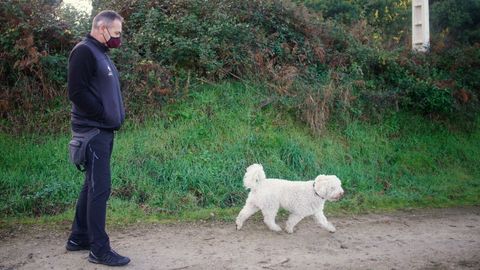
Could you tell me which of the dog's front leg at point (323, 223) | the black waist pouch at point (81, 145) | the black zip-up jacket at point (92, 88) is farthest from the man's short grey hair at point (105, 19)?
the dog's front leg at point (323, 223)

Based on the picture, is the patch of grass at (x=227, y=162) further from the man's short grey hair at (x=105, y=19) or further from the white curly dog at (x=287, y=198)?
the man's short grey hair at (x=105, y=19)

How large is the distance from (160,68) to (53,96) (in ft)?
6.30

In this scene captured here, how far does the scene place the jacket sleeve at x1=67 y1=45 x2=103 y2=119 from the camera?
4590 millimetres

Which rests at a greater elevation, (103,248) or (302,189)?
(302,189)

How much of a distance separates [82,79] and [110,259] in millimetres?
1714

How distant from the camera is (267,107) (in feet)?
30.3

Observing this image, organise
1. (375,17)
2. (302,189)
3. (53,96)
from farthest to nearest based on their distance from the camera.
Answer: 1. (375,17)
2. (53,96)
3. (302,189)

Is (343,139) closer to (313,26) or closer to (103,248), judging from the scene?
(313,26)

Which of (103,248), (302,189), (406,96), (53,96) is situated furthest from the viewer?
(406,96)

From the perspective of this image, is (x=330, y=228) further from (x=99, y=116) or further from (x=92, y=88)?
(x=92, y=88)

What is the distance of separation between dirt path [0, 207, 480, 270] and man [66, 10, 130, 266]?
12.1 inches

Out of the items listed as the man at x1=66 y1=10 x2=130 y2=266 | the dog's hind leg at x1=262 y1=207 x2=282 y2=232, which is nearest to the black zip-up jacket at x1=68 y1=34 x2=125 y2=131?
the man at x1=66 y1=10 x2=130 y2=266

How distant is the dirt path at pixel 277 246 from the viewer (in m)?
5.01

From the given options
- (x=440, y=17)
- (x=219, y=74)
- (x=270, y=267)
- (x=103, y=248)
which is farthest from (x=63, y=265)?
(x=440, y=17)
